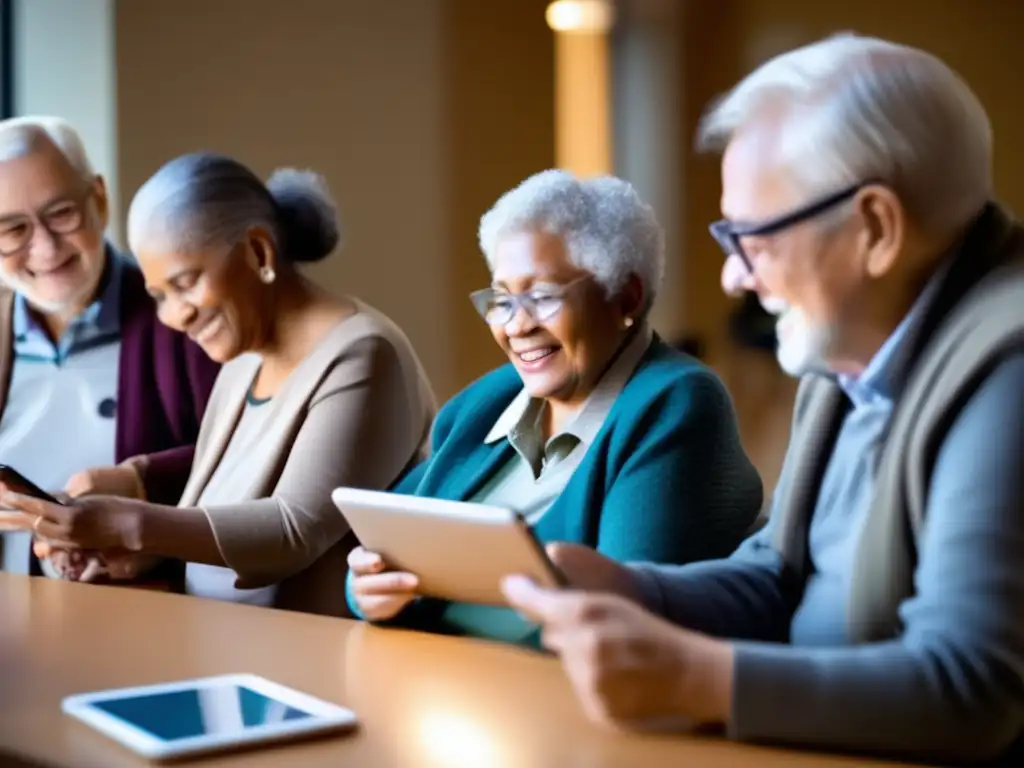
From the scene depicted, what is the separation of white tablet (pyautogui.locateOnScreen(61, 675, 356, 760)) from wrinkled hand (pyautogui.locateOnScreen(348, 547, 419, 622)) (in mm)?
250

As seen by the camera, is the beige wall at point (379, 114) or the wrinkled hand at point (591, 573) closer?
the wrinkled hand at point (591, 573)

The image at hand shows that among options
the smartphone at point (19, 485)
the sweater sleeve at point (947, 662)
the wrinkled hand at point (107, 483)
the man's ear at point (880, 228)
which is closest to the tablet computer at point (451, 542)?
the sweater sleeve at point (947, 662)

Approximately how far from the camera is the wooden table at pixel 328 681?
1.09 metres

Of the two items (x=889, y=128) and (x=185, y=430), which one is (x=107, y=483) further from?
→ (x=889, y=128)

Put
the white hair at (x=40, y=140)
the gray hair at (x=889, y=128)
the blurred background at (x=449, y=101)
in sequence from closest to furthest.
→ the gray hair at (x=889, y=128) < the white hair at (x=40, y=140) < the blurred background at (x=449, y=101)

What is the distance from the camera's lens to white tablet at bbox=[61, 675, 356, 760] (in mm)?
1104

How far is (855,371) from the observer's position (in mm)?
1249

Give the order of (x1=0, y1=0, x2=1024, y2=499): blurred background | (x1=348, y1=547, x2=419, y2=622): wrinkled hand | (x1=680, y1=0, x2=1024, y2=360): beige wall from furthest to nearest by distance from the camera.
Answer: (x1=680, y1=0, x2=1024, y2=360): beige wall < (x1=0, y1=0, x2=1024, y2=499): blurred background < (x1=348, y1=547, x2=419, y2=622): wrinkled hand

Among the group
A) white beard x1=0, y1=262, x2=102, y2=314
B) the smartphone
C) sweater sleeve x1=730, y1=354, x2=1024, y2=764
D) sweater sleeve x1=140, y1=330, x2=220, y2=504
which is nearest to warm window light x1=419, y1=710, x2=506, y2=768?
sweater sleeve x1=730, y1=354, x2=1024, y2=764

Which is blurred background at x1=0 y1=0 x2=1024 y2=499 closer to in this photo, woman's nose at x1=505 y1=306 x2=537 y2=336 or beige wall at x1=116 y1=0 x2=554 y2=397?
beige wall at x1=116 y1=0 x2=554 y2=397

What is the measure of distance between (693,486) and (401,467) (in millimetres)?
703

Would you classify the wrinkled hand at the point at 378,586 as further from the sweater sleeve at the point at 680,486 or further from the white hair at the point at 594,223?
the white hair at the point at 594,223

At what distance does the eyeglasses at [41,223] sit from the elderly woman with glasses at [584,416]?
98 centimetres

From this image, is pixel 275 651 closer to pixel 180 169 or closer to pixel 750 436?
pixel 180 169
